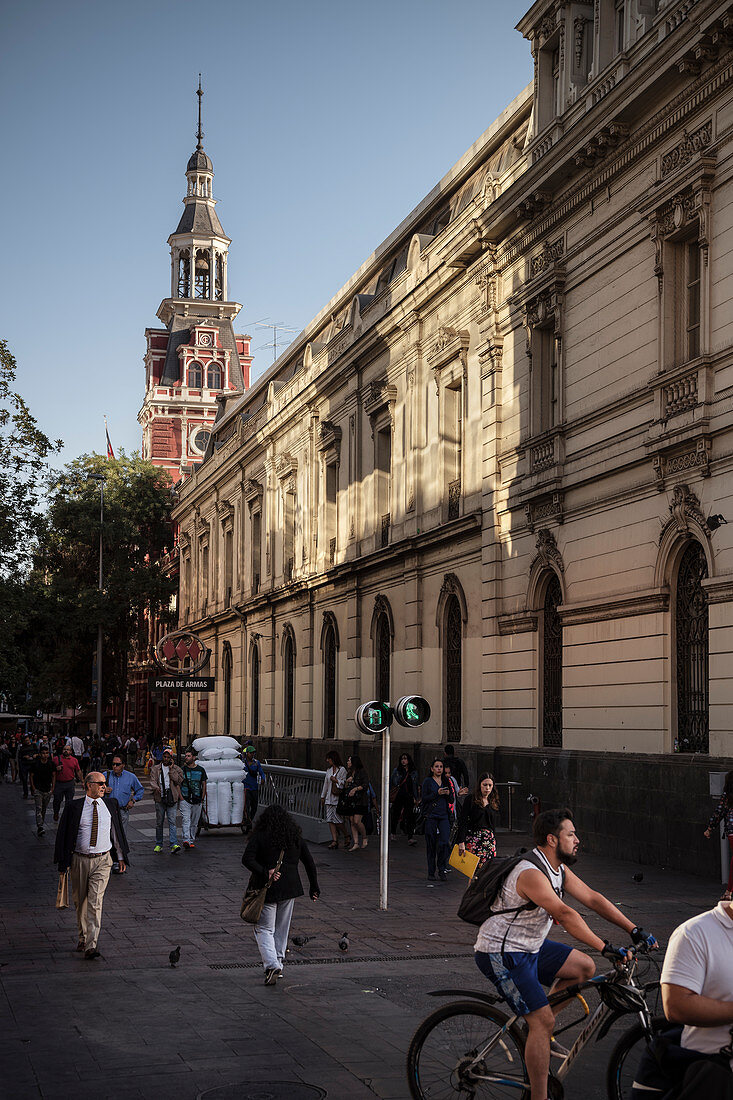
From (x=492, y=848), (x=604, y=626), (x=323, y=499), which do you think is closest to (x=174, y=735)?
(x=323, y=499)

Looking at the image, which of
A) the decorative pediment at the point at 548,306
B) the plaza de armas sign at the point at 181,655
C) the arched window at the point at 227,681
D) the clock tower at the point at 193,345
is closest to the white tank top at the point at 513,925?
the decorative pediment at the point at 548,306

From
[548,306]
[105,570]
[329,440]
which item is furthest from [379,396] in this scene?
[105,570]

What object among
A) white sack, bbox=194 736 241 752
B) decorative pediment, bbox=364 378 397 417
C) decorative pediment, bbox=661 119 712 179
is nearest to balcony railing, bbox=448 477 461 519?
decorative pediment, bbox=364 378 397 417

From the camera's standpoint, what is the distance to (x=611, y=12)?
22.1 m

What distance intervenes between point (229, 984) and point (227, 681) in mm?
44111

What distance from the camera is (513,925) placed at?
688 cm

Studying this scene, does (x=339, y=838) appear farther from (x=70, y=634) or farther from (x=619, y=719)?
(x=70, y=634)

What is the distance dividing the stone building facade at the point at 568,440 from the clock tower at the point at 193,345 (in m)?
44.3

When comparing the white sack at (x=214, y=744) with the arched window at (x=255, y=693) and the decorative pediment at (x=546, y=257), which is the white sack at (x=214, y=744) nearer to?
the decorative pediment at (x=546, y=257)

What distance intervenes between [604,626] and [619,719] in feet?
5.07

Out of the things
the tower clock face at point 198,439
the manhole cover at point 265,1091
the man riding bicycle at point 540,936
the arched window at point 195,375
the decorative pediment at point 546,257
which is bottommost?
the manhole cover at point 265,1091

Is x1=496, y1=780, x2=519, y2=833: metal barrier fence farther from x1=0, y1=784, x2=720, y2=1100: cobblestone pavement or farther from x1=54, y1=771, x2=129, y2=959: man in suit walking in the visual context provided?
x1=54, y1=771, x2=129, y2=959: man in suit walking

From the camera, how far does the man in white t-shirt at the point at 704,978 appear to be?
495 centimetres

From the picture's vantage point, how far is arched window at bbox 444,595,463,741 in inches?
1129
